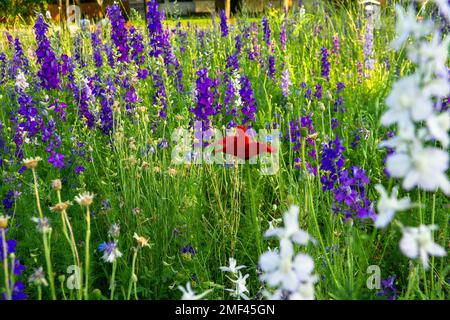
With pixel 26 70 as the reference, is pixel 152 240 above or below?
below

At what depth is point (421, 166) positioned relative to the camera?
822 mm

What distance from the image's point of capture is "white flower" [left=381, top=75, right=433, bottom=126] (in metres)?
0.80

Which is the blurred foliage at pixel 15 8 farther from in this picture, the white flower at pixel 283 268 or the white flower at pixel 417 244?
the white flower at pixel 417 244

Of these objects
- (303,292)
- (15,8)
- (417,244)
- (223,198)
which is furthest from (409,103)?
(15,8)

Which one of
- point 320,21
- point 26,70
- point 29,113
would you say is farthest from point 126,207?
point 320,21

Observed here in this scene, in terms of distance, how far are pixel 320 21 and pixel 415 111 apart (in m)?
5.35

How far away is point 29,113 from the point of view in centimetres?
266

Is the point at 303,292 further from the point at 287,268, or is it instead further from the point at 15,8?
the point at 15,8

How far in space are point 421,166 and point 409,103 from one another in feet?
0.34

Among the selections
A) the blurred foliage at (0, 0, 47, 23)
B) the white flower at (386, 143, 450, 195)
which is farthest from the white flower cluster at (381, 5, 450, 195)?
the blurred foliage at (0, 0, 47, 23)

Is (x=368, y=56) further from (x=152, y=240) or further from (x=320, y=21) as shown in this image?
(x=152, y=240)

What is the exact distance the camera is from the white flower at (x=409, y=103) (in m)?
0.80

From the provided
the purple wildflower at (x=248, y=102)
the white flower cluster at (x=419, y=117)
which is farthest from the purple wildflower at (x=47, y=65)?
the white flower cluster at (x=419, y=117)
